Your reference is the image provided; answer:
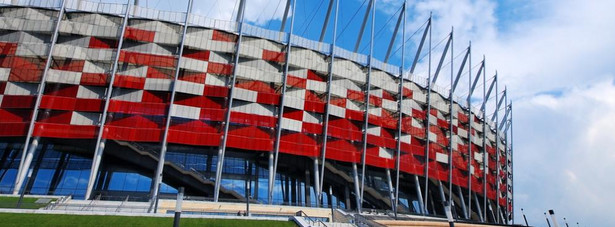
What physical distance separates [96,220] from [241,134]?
28.3 metres

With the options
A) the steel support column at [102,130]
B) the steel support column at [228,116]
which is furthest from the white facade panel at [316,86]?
the steel support column at [102,130]

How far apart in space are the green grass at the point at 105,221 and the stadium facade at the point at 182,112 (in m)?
18.1

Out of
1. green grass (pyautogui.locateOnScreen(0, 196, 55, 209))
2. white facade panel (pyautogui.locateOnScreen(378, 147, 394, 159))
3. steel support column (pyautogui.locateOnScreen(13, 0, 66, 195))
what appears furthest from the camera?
white facade panel (pyautogui.locateOnScreen(378, 147, 394, 159))

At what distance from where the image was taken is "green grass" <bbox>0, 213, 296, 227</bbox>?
2730cm

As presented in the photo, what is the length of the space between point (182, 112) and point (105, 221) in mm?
26864

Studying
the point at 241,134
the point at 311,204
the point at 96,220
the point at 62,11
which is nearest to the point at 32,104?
the point at 62,11

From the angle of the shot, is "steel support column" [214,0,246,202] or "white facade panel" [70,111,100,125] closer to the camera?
"steel support column" [214,0,246,202]

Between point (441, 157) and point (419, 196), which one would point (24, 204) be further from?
point (441, 157)

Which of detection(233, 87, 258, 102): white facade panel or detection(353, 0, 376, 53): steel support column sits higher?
detection(353, 0, 376, 53): steel support column

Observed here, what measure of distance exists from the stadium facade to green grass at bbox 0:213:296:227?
18.1 m

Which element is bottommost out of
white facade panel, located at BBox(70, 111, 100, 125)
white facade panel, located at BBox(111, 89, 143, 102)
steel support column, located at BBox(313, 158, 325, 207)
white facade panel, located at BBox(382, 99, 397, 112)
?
steel support column, located at BBox(313, 158, 325, 207)

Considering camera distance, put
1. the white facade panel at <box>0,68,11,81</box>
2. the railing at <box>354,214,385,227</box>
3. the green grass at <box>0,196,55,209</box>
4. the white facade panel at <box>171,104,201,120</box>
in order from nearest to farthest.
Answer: the green grass at <box>0,196,55,209</box> → the railing at <box>354,214,385,227</box> → the white facade panel at <box>0,68,11,81</box> → the white facade panel at <box>171,104,201,120</box>

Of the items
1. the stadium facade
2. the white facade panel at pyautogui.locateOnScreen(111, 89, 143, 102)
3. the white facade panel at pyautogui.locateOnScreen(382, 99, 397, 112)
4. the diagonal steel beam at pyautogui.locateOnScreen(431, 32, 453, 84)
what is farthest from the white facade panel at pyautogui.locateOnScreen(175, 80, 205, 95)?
the diagonal steel beam at pyautogui.locateOnScreen(431, 32, 453, 84)

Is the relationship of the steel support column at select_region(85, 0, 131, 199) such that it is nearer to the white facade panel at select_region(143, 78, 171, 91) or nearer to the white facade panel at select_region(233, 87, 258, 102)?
the white facade panel at select_region(143, 78, 171, 91)
